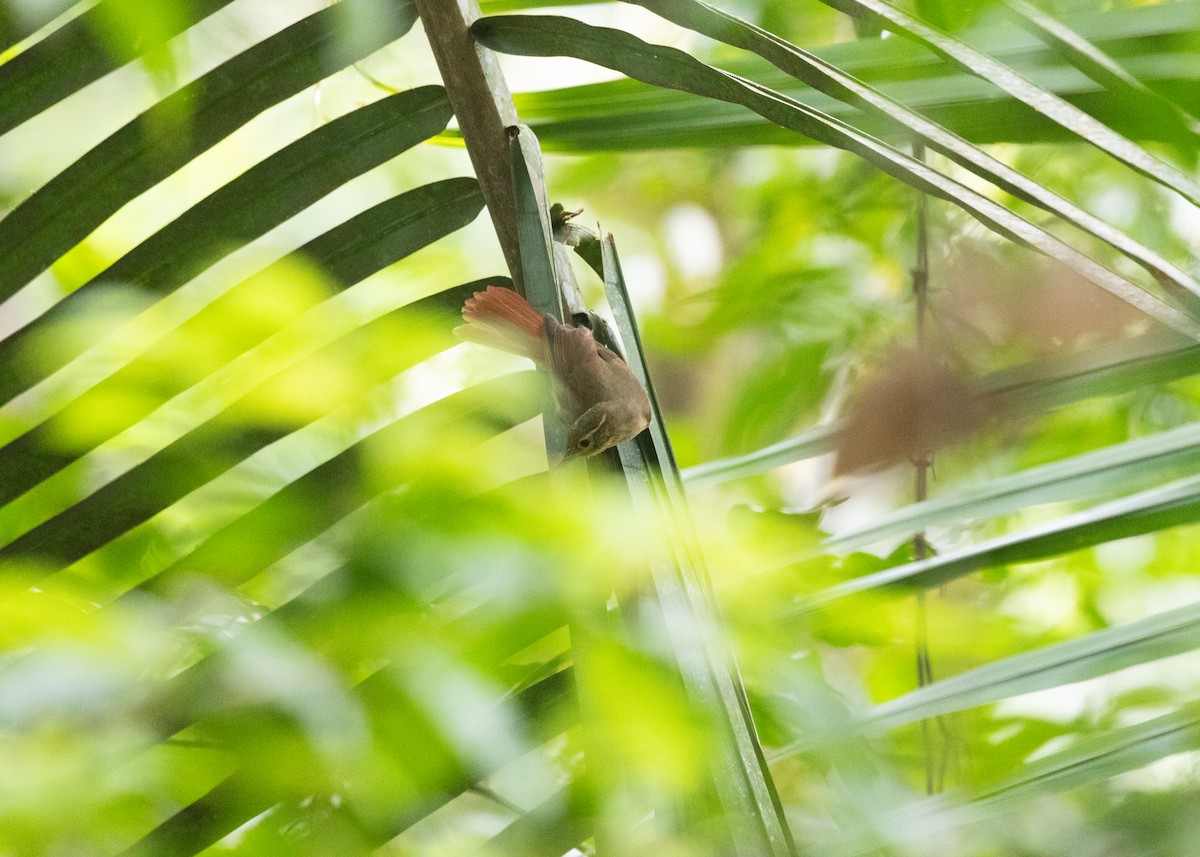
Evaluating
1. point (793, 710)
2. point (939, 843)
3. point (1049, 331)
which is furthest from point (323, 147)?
point (1049, 331)

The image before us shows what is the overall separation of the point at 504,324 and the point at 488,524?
0.40 m

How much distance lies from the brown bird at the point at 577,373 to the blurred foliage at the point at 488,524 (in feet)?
0.16

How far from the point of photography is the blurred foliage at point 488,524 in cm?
59

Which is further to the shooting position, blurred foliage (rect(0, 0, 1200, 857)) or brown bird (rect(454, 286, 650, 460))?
brown bird (rect(454, 286, 650, 460))

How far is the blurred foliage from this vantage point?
23.3 inches

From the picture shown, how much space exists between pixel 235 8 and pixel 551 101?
1.77m

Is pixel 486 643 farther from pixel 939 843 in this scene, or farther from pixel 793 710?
pixel 939 843

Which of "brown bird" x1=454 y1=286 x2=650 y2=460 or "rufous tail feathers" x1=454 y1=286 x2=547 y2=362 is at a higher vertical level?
"rufous tail feathers" x1=454 y1=286 x2=547 y2=362

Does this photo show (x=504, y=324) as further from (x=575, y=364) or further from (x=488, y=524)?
(x=488, y=524)

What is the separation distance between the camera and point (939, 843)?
2.57 feet

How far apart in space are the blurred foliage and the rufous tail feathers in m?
0.07

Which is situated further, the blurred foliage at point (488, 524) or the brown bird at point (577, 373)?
the brown bird at point (577, 373)

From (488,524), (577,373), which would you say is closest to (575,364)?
(577,373)

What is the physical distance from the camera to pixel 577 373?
3.03ft
